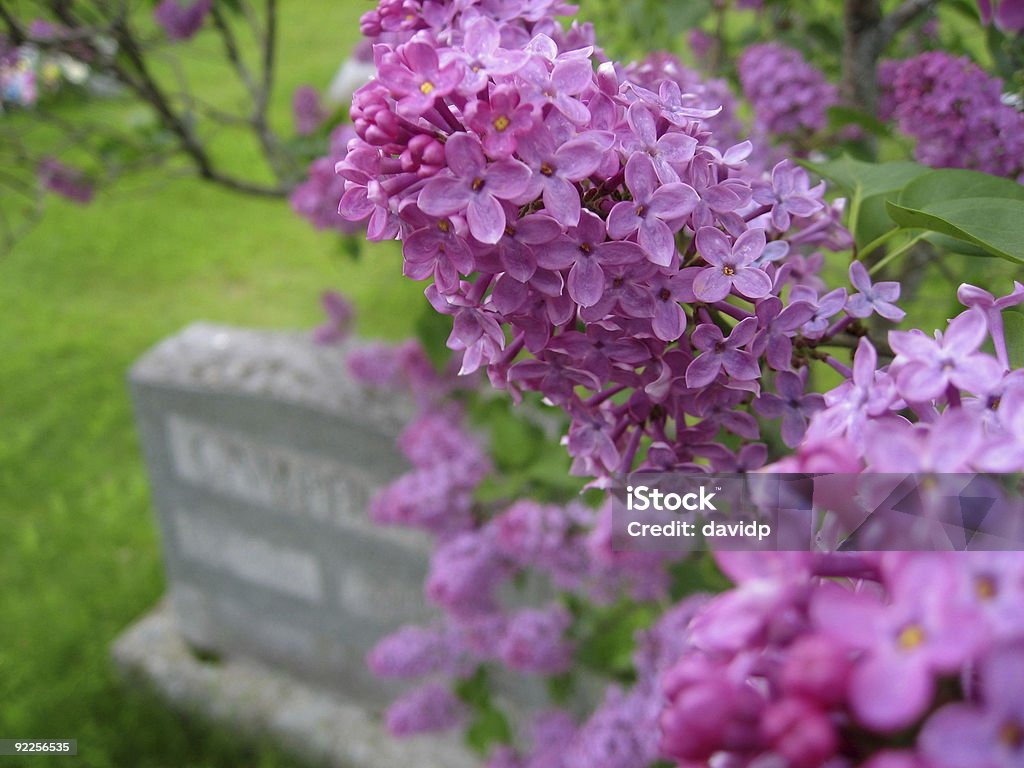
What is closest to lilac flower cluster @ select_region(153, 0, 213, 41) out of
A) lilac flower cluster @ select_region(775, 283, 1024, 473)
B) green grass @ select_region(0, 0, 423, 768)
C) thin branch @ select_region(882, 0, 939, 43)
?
green grass @ select_region(0, 0, 423, 768)

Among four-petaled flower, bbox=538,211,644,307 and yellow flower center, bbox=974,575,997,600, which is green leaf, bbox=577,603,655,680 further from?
yellow flower center, bbox=974,575,997,600

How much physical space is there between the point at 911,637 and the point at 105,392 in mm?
3148

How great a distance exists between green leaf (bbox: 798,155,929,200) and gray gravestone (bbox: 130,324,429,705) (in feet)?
3.32

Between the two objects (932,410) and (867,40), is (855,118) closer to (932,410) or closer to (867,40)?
(867,40)

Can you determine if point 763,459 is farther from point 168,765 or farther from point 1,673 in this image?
point 1,673

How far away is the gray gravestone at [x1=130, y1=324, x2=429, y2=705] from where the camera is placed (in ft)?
5.43

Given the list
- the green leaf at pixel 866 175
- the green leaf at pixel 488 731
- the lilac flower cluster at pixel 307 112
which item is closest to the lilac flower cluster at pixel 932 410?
the green leaf at pixel 866 175

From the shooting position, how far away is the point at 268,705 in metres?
1.94

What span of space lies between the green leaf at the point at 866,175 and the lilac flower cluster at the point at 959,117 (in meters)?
0.08

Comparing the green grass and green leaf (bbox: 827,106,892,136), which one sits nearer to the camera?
green leaf (bbox: 827,106,892,136)

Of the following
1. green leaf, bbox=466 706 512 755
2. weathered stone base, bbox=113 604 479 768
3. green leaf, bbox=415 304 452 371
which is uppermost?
green leaf, bbox=415 304 452 371

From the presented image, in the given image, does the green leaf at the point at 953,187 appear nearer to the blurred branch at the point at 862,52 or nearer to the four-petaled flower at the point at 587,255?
the four-petaled flower at the point at 587,255

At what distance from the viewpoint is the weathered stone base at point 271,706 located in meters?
1.80

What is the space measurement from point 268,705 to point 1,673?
24.9 inches
